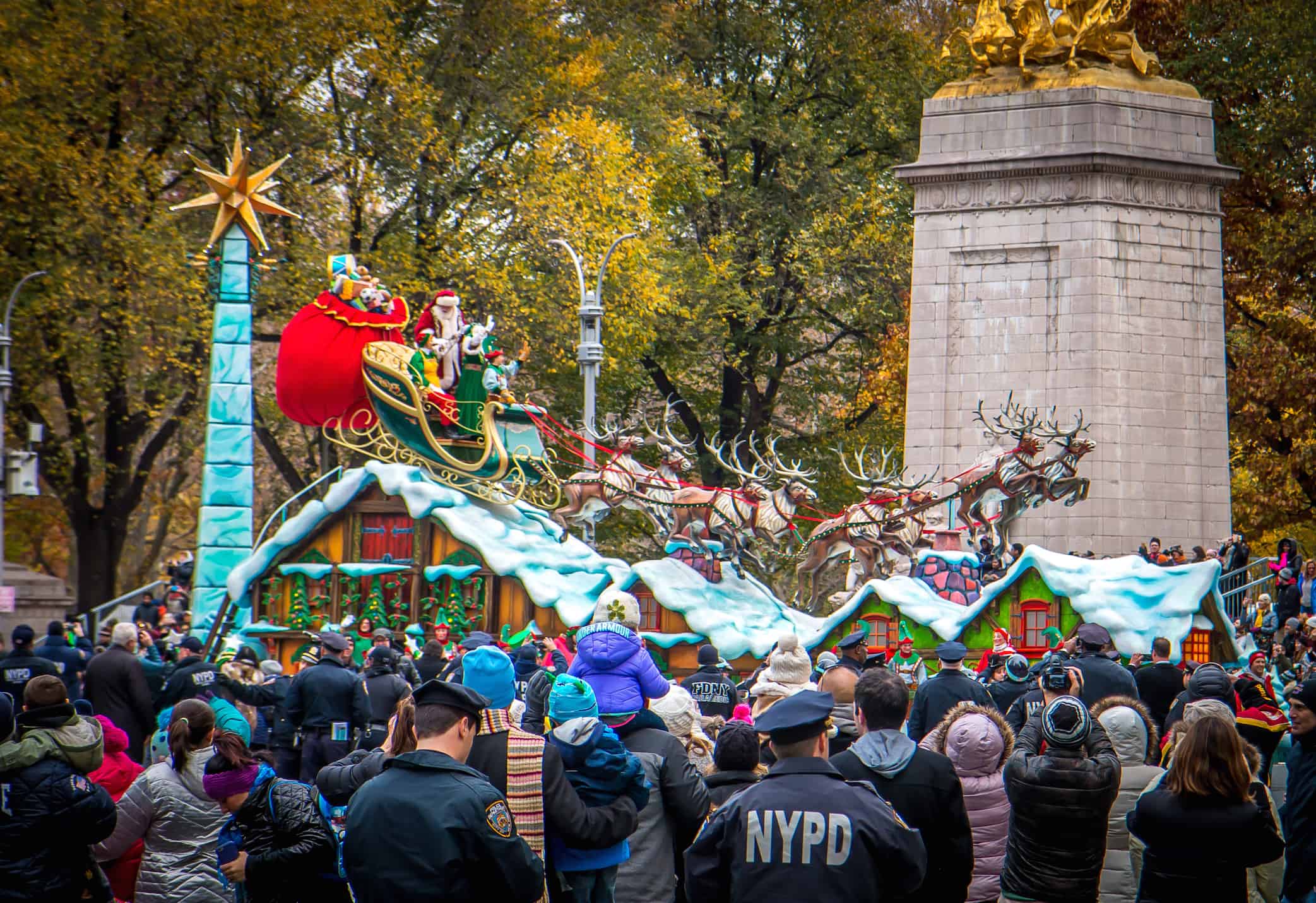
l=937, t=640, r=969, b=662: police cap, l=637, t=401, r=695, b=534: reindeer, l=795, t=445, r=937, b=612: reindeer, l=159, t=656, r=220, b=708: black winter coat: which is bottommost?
l=159, t=656, r=220, b=708: black winter coat

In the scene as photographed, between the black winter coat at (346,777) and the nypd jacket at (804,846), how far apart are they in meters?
2.48

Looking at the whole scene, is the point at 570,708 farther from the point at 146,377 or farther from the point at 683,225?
the point at 683,225

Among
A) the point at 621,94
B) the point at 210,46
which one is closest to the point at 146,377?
the point at 210,46

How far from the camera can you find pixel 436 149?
33.2 metres

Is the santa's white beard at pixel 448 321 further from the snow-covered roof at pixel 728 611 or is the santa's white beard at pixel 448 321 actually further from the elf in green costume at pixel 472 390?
the snow-covered roof at pixel 728 611

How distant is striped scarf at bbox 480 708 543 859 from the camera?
6.97 metres

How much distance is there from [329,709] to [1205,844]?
7.62 meters

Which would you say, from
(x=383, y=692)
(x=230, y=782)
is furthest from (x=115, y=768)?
(x=383, y=692)

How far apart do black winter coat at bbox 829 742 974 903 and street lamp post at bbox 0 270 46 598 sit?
23.1 meters

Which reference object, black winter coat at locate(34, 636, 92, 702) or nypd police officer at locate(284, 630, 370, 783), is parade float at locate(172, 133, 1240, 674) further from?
nypd police officer at locate(284, 630, 370, 783)

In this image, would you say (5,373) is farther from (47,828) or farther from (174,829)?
(47,828)

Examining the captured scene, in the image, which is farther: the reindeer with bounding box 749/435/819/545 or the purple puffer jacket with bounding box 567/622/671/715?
the reindeer with bounding box 749/435/819/545

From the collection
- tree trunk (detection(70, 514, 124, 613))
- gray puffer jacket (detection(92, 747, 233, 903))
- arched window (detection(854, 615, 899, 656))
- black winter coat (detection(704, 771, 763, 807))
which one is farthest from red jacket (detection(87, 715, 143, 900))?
tree trunk (detection(70, 514, 124, 613))

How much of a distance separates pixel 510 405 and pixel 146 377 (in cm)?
1133
